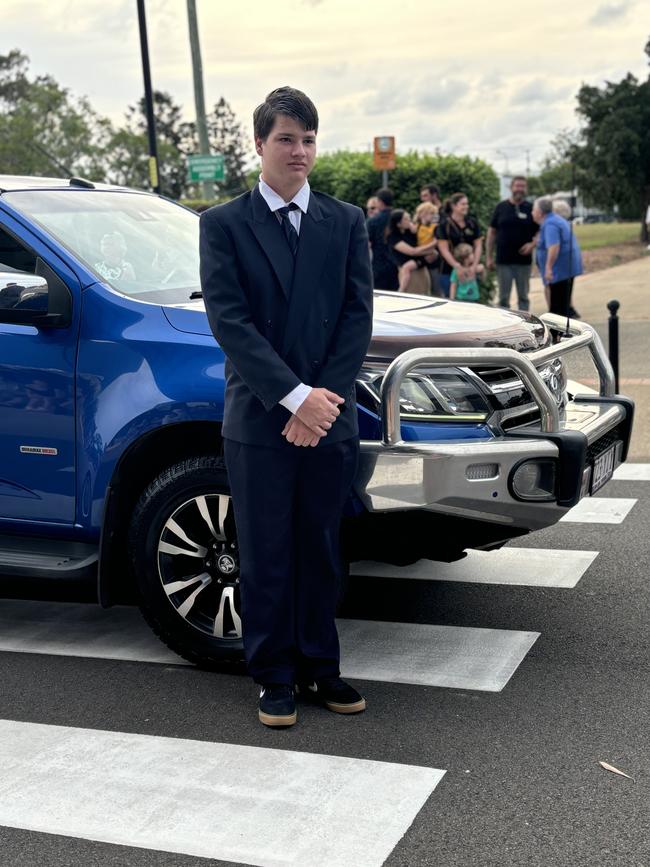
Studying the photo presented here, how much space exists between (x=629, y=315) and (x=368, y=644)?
13.2 meters

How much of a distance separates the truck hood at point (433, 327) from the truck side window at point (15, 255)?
26.0 inches

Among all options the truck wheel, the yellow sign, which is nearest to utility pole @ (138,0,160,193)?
the yellow sign

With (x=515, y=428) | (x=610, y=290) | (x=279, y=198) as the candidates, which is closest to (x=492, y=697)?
(x=515, y=428)

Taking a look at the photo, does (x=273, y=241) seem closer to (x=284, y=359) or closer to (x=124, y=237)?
(x=284, y=359)

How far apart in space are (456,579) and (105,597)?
1.84 metres

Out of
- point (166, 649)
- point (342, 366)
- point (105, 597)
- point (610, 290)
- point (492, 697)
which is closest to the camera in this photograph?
point (342, 366)

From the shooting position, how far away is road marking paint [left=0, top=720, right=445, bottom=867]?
3227mm

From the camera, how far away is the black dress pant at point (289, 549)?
3951 millimetres

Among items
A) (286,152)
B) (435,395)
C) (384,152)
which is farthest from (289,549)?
(384,152)

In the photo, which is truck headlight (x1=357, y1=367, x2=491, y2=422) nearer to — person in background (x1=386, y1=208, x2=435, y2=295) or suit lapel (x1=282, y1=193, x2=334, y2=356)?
suit lapel (x1=282, y1=193, x2=334, y2=356)

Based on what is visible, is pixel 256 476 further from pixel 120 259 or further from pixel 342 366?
pixel 120 259

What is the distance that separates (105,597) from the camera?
178 inches

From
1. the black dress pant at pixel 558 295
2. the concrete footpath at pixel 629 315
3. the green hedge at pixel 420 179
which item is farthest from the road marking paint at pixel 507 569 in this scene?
the green hedge at pixel 420 179

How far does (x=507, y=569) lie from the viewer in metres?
5.78
